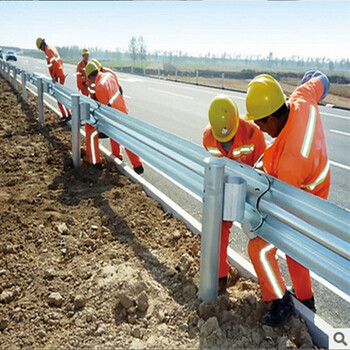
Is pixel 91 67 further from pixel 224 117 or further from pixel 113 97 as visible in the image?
pixel 224 117

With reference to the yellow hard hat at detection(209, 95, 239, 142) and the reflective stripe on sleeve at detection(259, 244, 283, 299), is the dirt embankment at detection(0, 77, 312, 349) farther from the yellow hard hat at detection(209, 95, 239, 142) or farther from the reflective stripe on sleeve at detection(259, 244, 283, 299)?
the yellow hard hat at detection(209, 95, 239, 142)

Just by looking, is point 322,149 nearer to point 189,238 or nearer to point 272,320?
point 272,320

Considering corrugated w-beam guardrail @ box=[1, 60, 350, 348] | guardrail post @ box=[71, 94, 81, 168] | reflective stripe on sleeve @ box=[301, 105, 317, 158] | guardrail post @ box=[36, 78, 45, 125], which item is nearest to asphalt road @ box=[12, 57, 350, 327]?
corrugated w-beam guardrail @ box=[1, 60, 350, 348]

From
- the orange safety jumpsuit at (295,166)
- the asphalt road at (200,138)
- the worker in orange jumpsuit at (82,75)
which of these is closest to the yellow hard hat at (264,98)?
the orange safety jumpsuit at (295,166)

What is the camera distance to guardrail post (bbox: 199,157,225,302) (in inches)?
99.7

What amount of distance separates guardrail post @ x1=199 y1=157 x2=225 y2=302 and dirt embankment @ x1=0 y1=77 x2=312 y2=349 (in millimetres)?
142

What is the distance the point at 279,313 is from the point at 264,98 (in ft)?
4.69

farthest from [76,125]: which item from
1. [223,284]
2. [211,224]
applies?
[211,224]

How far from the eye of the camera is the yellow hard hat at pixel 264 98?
9.20ft

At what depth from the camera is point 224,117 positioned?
3.21 metres

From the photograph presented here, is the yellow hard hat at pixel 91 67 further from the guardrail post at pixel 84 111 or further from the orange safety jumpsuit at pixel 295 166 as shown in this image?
the orange safety jumpsuit at pixel 295 166

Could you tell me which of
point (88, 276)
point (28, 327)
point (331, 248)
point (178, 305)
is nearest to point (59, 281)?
point (88, 276)

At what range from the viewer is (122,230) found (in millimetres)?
4023

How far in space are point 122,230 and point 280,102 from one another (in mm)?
2022
